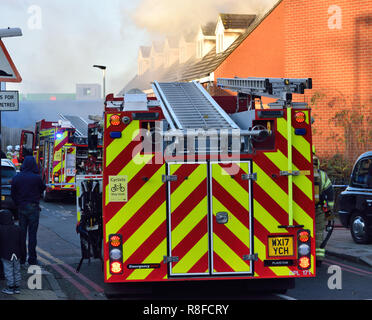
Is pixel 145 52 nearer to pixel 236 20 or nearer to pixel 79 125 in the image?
pixel 236 20

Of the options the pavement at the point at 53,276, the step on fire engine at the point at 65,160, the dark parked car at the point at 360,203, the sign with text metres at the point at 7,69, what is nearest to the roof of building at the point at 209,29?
the step on fire engine at the point at 65,160

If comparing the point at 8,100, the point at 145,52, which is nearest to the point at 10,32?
the point at 8,100

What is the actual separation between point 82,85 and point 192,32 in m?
52.7

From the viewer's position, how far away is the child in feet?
28.1

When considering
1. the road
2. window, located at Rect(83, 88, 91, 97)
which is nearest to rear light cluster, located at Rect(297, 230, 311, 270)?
the road

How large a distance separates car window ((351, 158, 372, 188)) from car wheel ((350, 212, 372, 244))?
Result: 1.93 ft

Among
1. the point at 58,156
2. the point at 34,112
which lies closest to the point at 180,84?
the point at 58,156

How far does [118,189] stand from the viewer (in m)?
7.67

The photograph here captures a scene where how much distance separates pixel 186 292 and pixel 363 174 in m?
6.01

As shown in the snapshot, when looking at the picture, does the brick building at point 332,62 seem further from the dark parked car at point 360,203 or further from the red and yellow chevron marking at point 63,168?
the dark parked car at point 360,203

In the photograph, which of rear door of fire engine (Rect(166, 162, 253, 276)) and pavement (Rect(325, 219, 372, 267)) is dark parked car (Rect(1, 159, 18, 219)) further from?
rear door of fire engine (Rect(166, 162, 253, 276))

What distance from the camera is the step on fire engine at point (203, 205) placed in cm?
764

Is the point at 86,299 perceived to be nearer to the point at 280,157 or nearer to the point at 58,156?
the point at 280,157
